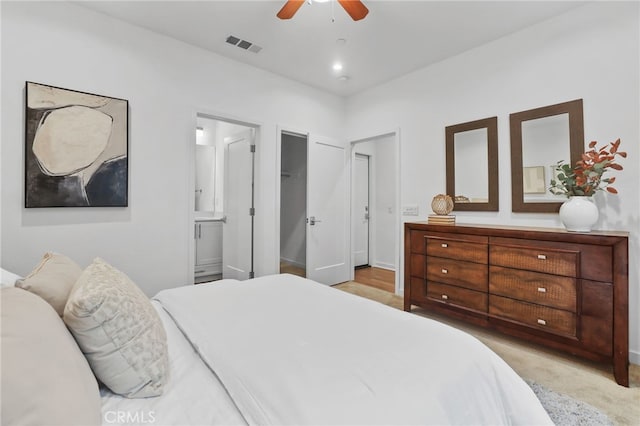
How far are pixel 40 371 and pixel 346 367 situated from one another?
29.9 inches

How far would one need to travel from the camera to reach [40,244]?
2.40 meters

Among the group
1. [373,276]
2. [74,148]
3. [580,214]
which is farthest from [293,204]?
[580,214]

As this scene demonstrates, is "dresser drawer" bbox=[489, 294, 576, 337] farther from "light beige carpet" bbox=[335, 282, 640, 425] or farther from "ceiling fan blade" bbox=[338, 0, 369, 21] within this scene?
"ceiling fan blade" bbox=[338, 0, 369, 21]

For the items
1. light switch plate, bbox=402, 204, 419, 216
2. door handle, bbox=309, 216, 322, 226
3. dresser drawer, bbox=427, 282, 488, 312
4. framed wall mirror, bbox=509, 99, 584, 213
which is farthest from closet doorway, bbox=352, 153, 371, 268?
framed wall mirror, bbox=509, 99, 584, 213

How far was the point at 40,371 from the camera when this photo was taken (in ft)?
→ 2.08

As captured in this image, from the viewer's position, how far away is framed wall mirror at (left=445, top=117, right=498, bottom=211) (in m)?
3.09

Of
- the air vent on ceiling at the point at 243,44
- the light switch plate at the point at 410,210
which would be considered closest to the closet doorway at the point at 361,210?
the light switch plate at the point at 410,210

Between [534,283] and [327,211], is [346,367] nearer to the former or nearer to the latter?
[534,283]

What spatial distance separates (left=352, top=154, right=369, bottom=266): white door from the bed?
421cm

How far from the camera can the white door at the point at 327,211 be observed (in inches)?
165

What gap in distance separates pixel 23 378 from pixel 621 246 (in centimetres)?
296

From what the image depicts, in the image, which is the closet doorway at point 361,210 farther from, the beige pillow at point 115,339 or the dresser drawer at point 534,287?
the beige pillow at point 115,339

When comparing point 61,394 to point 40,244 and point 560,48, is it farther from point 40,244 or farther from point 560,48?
point 560,48

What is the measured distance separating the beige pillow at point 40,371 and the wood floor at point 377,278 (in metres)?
3.76
